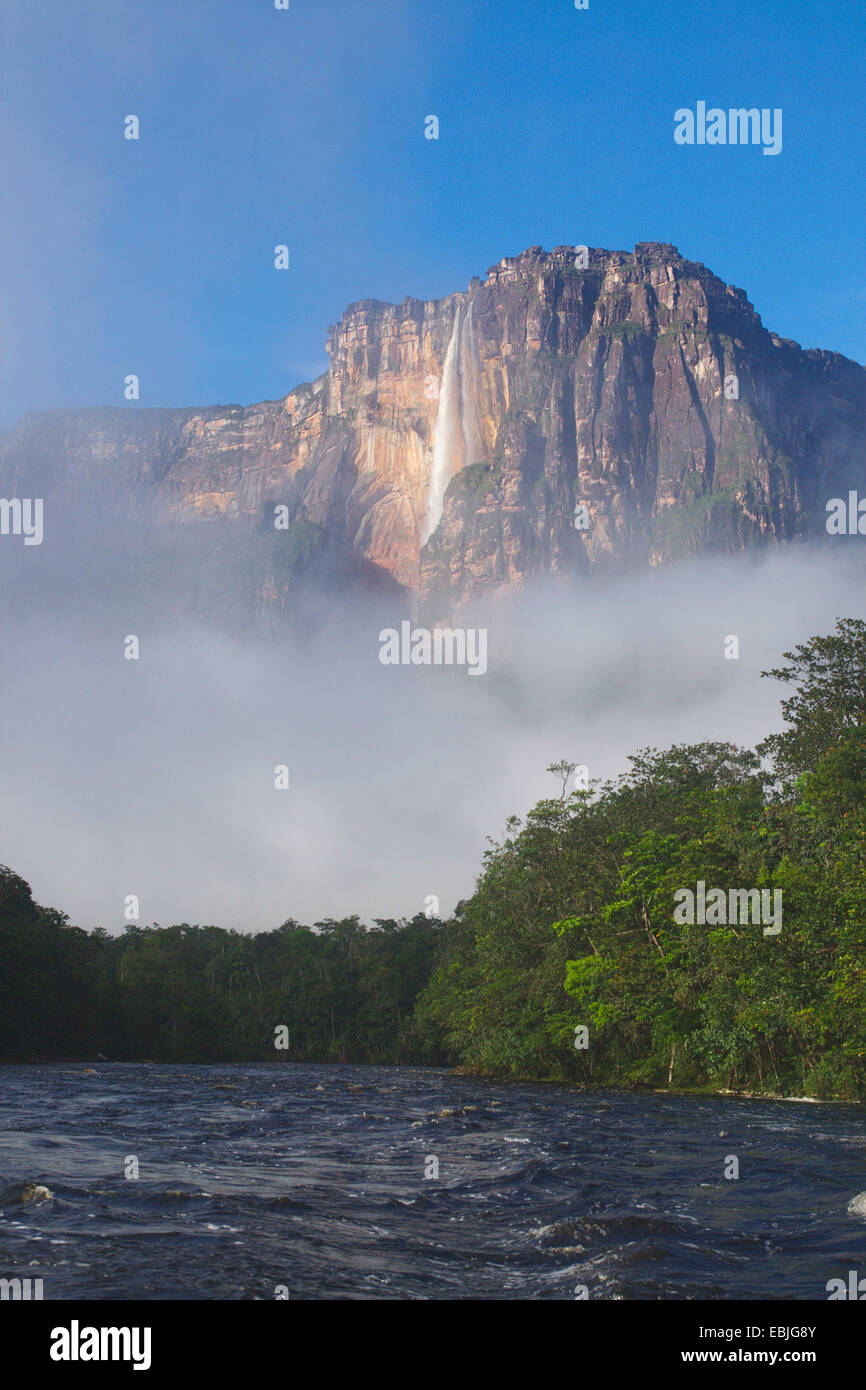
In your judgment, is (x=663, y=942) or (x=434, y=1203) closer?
(x=434, y=1203)

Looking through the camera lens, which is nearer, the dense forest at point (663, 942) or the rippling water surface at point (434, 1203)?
the rippling water surface at point (434, 1203)

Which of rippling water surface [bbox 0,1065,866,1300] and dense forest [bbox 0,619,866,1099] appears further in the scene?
dense forest [bbox 0,619,866,1099]

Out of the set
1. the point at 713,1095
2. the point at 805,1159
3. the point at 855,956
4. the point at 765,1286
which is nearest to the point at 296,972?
the point at 713,1095
